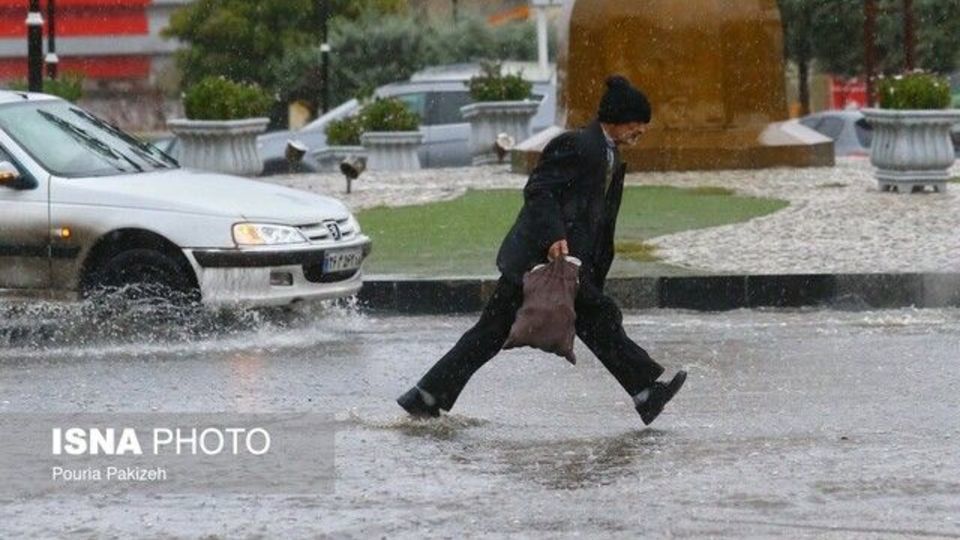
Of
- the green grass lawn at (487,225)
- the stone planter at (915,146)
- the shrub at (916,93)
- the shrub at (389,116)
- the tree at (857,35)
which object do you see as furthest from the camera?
the tree at (857,35)

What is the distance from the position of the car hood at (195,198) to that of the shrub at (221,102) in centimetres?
1110

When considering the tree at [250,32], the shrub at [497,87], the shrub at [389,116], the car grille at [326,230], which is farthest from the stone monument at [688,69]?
the tree at [250,32]

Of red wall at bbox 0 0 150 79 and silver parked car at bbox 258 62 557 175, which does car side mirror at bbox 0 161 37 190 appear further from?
red wall at bbox 0 0 150 79

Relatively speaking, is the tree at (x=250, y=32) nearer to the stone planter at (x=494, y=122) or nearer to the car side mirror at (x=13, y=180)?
the stone planter at (x=494, y=122)

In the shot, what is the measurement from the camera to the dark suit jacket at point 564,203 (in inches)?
414

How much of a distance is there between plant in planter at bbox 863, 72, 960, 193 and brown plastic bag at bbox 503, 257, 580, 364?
12.6 metres

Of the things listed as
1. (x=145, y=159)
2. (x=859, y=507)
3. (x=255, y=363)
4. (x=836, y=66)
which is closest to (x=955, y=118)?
(x=145, y=159)

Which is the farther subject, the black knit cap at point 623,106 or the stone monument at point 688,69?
the stone monument at point 688,69

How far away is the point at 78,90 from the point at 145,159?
47.8 ft

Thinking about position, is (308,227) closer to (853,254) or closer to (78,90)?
(853,254)

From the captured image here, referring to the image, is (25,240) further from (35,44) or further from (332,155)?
(332,155)

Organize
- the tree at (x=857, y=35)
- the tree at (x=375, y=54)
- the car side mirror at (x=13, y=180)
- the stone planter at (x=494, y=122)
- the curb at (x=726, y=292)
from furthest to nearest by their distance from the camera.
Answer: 1. the tree at (x=375, y=54)
2. the tree at (x=857, y=35)
3. the stone planter at (x=494, y=122)
4. the curb at (x=726, y=292)
5. the car side mirror at (x=13, y=180)

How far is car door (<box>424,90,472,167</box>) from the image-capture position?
33688mm

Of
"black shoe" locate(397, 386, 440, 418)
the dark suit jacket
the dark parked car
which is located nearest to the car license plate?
"black shoe" locate(397, 386, 440, 418)
